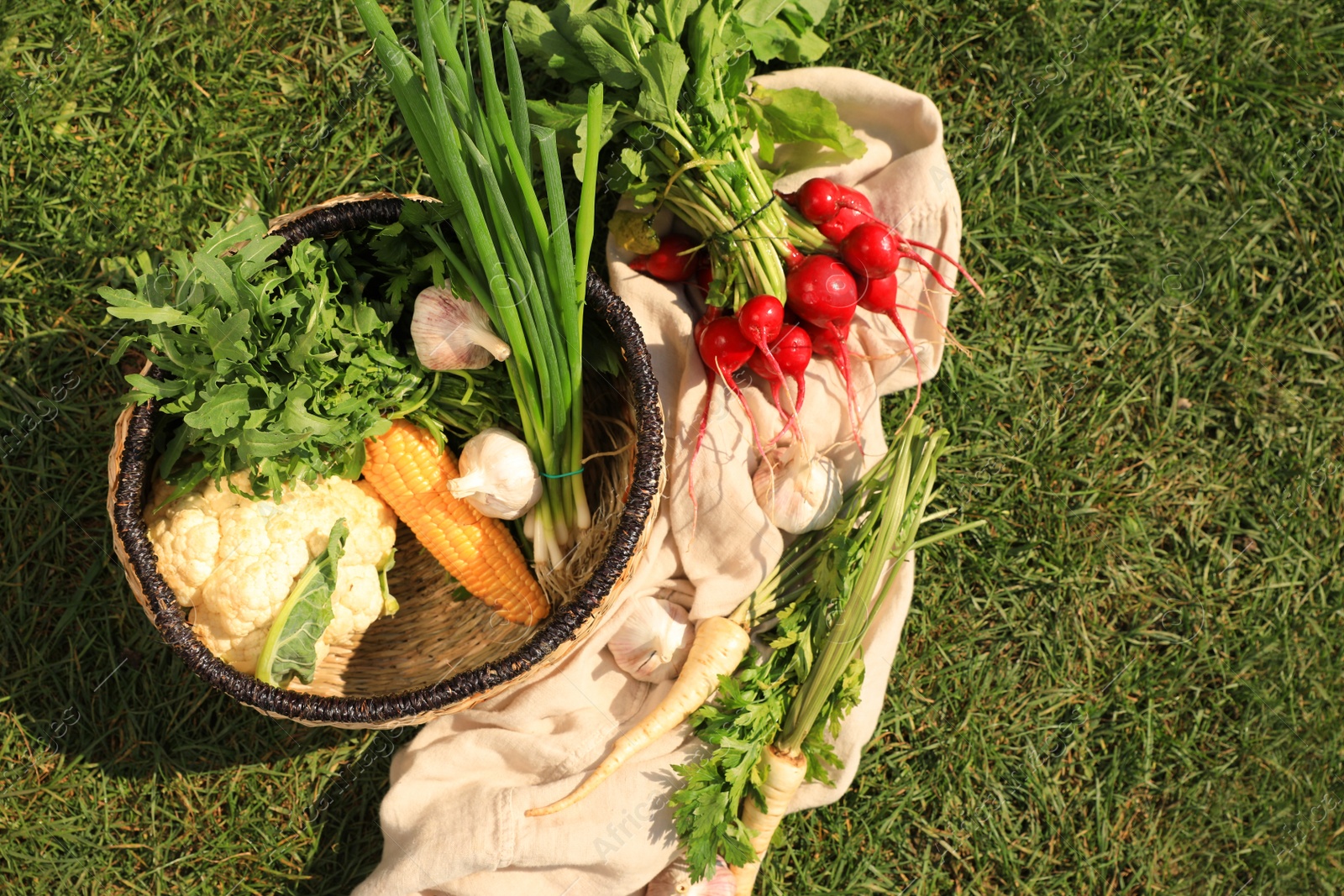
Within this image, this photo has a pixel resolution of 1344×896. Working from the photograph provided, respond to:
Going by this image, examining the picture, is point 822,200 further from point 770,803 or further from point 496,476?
point 770,803

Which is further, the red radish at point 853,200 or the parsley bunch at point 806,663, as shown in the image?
the red radish at point 853,200

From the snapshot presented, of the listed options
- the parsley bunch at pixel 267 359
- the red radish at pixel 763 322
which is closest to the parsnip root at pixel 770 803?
the red radish at pixel 763 322

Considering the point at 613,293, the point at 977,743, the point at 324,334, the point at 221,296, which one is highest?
the point at 221,296

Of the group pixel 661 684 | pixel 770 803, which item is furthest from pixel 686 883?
pixel 661 684

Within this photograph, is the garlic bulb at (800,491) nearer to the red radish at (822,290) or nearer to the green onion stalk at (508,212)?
the red radish at (822,290)

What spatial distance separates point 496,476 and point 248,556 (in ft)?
1.82

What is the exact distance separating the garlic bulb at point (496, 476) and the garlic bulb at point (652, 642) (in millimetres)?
382

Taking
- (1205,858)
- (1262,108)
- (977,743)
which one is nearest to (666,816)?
(977,743)

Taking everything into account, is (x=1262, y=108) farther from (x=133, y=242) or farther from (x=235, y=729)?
(x=235, y=729)

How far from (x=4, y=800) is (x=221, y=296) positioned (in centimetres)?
164

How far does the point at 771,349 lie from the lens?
82.3 inches

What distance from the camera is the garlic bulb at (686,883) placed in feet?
7.30

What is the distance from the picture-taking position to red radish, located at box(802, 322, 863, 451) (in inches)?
86.1

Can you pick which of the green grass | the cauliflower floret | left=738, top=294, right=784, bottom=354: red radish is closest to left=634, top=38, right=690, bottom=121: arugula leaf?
left=738, top=294, right=784, bottom=354: red radish
